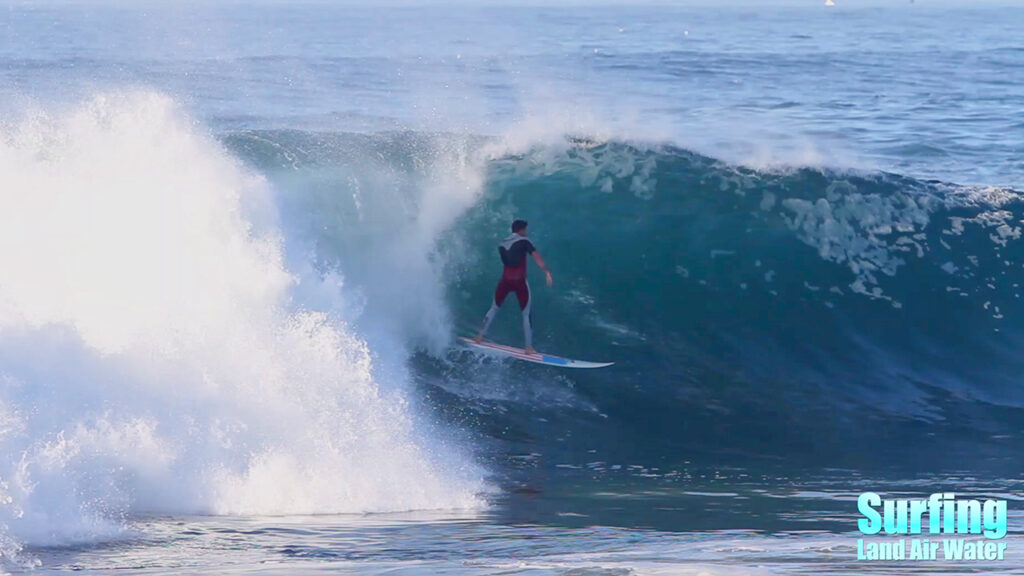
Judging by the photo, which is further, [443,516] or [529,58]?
[529,58]

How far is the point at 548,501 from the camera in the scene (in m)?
8.28

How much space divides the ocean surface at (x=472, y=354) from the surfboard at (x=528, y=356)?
0.42ft

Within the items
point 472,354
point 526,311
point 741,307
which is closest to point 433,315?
point 472,354

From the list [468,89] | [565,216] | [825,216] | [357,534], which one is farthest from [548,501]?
[468,89]

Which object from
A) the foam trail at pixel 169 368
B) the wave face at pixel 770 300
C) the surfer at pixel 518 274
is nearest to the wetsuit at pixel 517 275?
the surfer at pixel 518 274

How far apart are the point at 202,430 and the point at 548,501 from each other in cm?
244

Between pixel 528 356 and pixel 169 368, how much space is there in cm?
345

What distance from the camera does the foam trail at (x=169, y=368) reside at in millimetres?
7410

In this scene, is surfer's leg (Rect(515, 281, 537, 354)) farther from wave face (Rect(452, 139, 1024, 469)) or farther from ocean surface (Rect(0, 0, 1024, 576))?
wave face (Rect(452, 139, 1024, 469))

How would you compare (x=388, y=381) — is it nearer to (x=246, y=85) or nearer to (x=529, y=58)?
(x=246, y=85)

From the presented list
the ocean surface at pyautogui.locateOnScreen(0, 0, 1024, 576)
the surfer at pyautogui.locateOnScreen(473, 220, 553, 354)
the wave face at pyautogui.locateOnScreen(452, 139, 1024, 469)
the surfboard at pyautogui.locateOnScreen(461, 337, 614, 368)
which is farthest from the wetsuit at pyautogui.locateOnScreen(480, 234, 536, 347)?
the wave face at pyautogui.locateOnScreen(452, 139, 1024, 469)

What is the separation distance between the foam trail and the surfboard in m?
1.35

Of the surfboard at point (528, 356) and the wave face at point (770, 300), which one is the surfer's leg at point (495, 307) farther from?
the wave face at point (770, 300)

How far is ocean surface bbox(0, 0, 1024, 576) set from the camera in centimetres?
709
